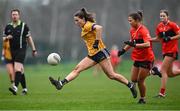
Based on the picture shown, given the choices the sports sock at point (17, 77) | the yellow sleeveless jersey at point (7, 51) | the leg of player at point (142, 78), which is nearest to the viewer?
the leg of player at point (142, 78)

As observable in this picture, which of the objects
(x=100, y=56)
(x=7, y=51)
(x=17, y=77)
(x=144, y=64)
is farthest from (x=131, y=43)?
(x=7, y=51)

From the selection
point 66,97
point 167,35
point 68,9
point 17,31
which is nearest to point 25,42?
point 17,31

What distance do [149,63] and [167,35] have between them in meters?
2.29

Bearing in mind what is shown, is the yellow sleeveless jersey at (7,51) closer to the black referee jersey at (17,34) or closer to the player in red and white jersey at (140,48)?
the black referee jersey at (17,34)

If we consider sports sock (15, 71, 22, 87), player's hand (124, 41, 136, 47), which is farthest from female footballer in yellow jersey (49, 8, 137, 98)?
sports sock (15, 71, 22, 87)

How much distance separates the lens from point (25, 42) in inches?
765

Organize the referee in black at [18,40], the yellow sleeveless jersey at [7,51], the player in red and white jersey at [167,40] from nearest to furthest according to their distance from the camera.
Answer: the player in red and white jersey at [167,40] < the referee in black at [18,40] < the yellow sleeveless jersey at [7,51]

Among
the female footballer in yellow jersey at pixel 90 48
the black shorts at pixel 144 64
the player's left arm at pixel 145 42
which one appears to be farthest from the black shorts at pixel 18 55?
the player's left arm at pixel 145 42

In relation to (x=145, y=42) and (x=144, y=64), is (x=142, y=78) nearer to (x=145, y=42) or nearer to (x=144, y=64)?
(x=144, y=64)

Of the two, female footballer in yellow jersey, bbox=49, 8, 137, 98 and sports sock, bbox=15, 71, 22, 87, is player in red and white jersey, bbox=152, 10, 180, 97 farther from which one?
sports sock, bbox=15, 71, 22, 87

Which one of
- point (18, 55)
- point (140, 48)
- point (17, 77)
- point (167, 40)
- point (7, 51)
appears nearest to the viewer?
point (140, 48)

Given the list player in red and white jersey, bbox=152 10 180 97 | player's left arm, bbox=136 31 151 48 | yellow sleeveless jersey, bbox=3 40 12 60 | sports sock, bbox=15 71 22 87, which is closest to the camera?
player's left arm, bbox=136 31 151 48

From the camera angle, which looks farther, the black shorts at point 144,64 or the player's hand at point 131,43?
the black shorts at point 144,64

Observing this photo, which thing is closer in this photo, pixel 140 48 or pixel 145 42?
pixel 145 42
